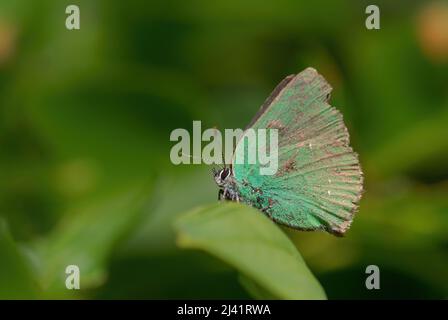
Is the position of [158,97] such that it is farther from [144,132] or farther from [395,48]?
[395,48]

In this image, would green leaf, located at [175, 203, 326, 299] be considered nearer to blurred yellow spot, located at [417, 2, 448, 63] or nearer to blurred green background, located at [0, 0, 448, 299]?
blurred green background, located at [0, 0, 448, 299]

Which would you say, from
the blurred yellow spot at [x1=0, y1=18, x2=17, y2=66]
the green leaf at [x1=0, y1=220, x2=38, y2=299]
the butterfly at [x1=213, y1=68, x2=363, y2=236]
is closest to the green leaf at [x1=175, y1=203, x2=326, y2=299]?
the green leaf at [x1=0, y1=220, x2=38, y2=299]

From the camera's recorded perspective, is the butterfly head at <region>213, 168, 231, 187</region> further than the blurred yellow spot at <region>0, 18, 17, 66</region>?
No

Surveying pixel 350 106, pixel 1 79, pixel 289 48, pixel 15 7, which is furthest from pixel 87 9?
pixel 350 106

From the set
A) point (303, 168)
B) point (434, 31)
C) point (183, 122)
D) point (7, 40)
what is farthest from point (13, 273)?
point (434, 31)

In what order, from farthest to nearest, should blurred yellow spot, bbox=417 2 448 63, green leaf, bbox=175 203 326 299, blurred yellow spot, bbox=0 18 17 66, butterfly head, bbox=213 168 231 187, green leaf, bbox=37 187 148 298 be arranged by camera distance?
blurred yellow spot, bbox=417 2 448 63 → blurred yellow spot, bbox=0 18 17 66 → butterfly head, bbox=213 168 231 187 → green leaf, bbox=37 187 148 298 → green leaf, bbox=175 203 326 299

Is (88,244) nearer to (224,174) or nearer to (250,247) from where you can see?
(224,174)

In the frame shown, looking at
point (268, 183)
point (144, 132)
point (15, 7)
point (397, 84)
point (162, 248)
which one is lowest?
point (162, 248)
